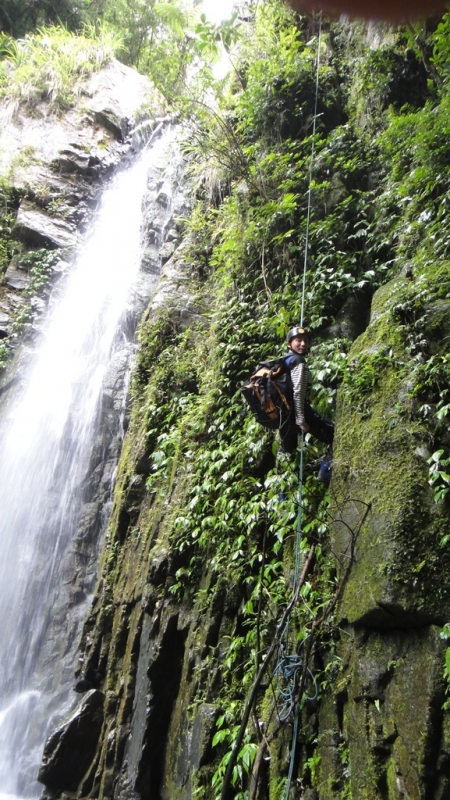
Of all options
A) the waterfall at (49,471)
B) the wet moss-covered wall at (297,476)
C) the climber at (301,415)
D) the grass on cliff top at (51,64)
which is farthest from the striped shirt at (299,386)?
the grass on cliff top at (51,64)

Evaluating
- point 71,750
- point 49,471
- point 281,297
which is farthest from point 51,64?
point 71,750

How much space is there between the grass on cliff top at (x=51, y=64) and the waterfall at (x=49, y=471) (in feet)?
18.7

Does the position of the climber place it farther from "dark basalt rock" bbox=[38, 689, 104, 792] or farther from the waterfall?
the waterfall

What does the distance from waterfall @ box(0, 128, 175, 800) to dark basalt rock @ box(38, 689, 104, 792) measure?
0.55 meters

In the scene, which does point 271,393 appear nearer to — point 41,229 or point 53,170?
point 41,229

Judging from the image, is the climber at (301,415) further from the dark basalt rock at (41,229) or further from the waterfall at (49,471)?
the dark basalt rock at (41,229)

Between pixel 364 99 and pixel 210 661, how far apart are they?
713cm

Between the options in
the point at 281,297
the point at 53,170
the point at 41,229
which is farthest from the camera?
the point at 53,170

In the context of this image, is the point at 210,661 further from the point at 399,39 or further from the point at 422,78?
the point at 399,39

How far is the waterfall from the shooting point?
7.36 meters

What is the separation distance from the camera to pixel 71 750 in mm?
6059

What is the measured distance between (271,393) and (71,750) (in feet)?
15.7

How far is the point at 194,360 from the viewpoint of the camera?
7.91 m

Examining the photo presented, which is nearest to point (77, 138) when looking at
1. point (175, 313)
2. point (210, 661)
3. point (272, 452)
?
point (175, 313)
